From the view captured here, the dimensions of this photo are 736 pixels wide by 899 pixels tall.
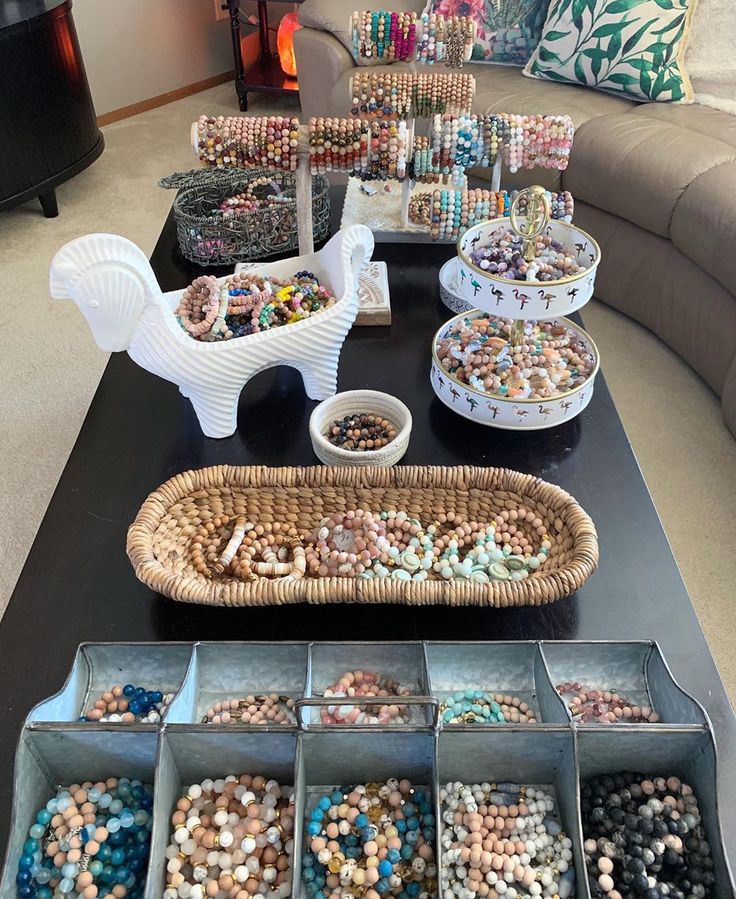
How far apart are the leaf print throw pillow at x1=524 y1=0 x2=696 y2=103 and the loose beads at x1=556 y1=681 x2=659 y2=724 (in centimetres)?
186

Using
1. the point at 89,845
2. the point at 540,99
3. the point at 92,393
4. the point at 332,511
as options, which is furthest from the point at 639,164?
the point at 89,845

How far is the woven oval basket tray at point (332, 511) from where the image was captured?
32.2 inches

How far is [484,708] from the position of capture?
762mm

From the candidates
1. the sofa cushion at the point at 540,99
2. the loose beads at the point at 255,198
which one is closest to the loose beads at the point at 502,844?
the loose beads at the point at 255,198

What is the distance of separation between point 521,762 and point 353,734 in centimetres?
17

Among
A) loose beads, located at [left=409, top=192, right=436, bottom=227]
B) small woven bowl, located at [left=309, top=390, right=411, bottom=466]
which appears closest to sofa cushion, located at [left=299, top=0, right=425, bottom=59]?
loose beads, located at [left=409, top=192, right=436, bottom=227]

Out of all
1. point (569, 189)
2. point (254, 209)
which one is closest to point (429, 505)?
point (254, 209)

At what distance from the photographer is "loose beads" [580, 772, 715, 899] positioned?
63 centimetres

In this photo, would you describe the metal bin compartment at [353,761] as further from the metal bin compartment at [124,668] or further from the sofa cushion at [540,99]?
the sofa cushion at [540,99]

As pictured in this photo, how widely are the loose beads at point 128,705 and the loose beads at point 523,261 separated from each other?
683 millimetres

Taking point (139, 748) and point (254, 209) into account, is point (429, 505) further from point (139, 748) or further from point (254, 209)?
point (254, 209)

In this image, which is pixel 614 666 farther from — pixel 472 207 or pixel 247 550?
pixel 472 207

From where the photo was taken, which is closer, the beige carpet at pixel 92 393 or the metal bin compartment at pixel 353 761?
the metal bin compartment at pixel 353 761

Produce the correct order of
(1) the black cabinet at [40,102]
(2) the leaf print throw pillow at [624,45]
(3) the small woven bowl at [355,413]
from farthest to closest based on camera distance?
1. (1) the black cabinet at [40,102]
2. (2) the leaf print throw pillow at [624,45]
3. (3) the small woven bowl at [355,413]
